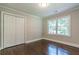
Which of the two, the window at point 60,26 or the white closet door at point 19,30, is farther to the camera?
the window at point 60,26

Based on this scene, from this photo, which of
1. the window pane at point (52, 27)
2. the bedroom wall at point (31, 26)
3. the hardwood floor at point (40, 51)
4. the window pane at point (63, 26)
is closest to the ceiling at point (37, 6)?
the bedroom wall at point (31, 26)

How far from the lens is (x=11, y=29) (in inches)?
108

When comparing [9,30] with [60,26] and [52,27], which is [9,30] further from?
[52,27]

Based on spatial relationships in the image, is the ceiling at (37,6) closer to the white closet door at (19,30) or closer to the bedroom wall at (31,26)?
the bedroom wall at (31,26)

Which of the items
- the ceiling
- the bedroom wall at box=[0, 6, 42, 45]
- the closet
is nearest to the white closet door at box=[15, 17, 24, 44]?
the closet

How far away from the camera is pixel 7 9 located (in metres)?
2.61

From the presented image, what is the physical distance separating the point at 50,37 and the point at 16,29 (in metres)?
2.19

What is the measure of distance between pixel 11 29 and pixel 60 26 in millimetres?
2343

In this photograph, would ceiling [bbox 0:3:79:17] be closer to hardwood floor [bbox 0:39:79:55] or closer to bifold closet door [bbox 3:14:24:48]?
bifold closet door [bbox 3:14:24:48]

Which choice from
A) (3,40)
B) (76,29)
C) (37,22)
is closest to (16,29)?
(3,40)

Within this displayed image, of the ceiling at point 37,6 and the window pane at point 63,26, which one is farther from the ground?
the ceiling at point 37,6

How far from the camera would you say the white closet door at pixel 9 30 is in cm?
251

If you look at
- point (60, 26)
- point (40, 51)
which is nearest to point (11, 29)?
point (40, 51)
